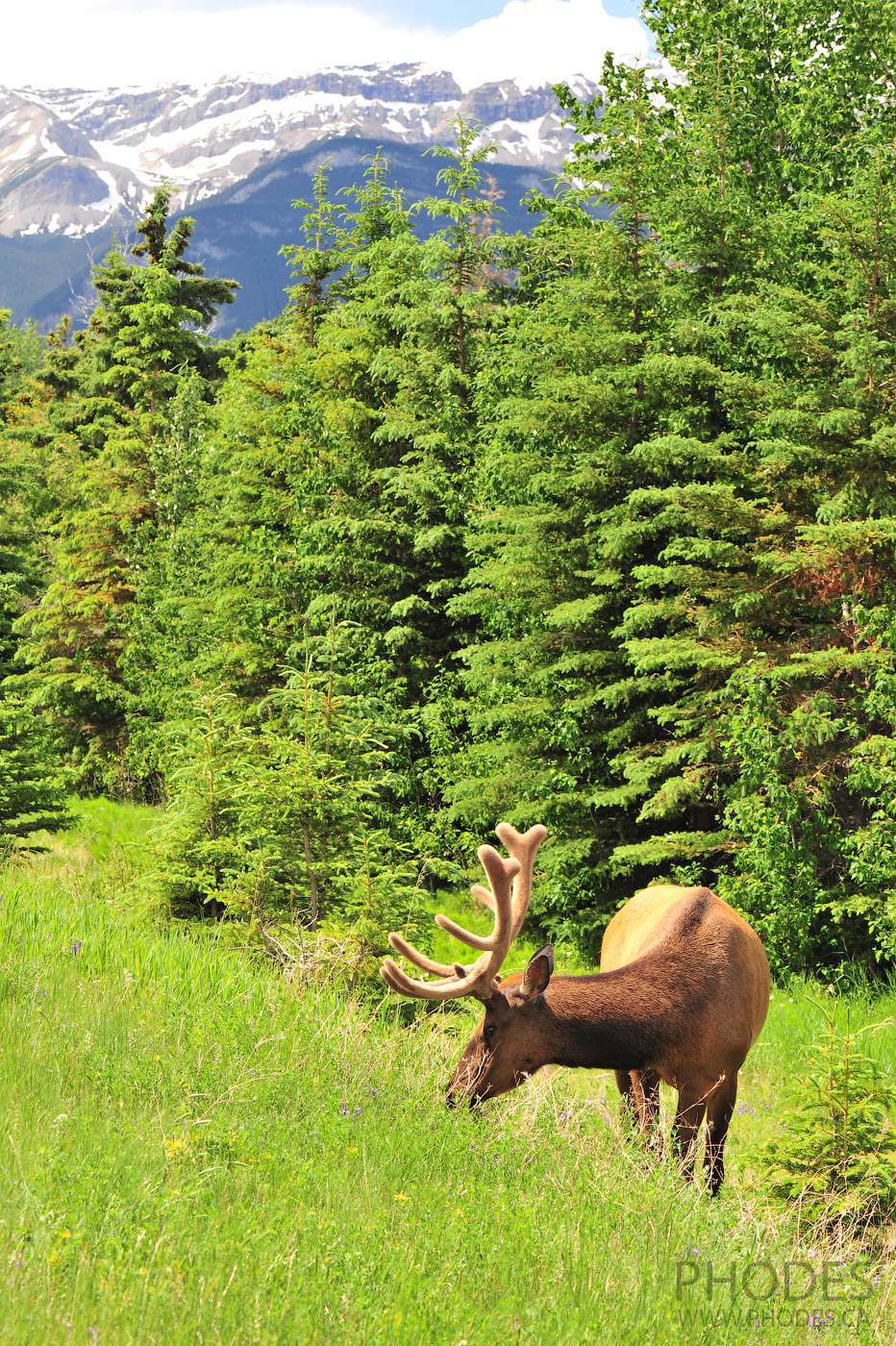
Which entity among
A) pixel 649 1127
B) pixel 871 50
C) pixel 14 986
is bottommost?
pixel 649 1127

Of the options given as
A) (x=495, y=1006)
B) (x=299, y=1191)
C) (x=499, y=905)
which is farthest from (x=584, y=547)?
(x=299, y=1191)

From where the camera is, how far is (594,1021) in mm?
5969

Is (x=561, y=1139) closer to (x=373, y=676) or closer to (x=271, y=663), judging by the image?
(x=373, y=676)

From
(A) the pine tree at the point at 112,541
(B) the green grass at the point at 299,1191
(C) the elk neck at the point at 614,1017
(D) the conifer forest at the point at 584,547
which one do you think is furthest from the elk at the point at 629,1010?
(A) the pine tree at the point at 112,541

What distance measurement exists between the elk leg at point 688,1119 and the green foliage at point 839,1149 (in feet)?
1.38

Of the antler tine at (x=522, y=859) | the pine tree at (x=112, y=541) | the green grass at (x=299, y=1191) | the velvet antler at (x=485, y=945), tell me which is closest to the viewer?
the green grass at (x=299, y=1191)

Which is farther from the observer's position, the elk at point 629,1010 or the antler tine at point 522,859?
the antler tine at point 522,859

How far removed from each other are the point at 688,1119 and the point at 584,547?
986 cm

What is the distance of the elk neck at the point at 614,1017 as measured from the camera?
5.93m

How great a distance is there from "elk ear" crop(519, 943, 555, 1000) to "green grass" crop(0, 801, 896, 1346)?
550mm

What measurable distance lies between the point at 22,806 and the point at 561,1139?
11486 millimetres

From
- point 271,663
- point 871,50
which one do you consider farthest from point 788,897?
point 871,50

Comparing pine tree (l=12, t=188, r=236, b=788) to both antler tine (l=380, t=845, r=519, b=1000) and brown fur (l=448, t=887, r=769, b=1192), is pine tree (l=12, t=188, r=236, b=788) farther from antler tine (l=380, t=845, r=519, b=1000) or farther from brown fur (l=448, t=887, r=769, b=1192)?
brown fur (l=448, t=887, r=769, b=1192)

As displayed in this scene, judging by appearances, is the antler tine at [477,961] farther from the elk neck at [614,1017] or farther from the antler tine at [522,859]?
the elk neck at [614,1017]
